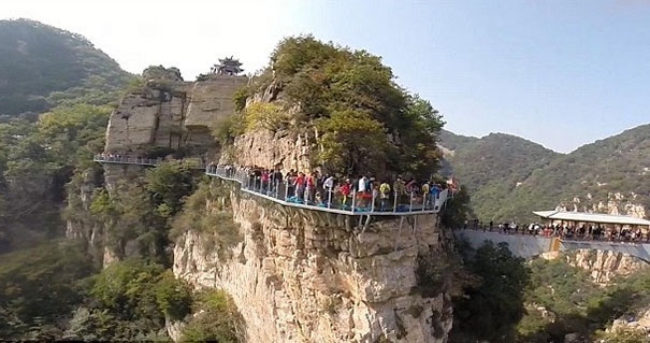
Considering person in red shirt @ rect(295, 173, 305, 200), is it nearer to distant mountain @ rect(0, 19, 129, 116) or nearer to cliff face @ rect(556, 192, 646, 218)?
distant mountain @ rect(0, 19, 129, 116)

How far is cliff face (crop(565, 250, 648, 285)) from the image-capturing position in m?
54.2

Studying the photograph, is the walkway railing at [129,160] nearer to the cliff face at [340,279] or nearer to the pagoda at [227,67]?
the pagoda at [227,67]

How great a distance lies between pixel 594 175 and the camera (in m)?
81.9

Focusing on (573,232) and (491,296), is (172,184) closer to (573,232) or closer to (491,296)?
(491,296)

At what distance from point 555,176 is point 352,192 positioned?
87.4 metres

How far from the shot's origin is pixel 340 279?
1644 centimetres

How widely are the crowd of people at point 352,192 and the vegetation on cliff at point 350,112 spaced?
2.73 ft

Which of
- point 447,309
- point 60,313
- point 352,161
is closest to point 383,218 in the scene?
point 352,161

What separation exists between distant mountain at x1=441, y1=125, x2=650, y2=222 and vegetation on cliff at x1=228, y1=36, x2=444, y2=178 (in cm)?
5575

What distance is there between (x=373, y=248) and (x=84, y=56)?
4441 inches

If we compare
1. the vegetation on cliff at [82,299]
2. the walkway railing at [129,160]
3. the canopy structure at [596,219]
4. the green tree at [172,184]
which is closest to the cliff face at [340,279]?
the canopy structure at [596,219]

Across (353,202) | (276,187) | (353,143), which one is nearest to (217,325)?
(276,187)

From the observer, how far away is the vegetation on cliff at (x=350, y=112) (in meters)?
16.3

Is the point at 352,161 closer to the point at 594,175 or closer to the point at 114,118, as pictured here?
the point at 114,118
